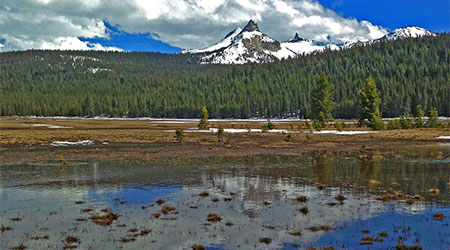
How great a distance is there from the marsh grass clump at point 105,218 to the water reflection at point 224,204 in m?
0.26

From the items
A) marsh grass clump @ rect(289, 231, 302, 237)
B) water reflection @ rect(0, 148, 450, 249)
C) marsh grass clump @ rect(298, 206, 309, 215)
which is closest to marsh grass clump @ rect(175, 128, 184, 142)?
water reflection @ rect(0, 148, 450, 249)

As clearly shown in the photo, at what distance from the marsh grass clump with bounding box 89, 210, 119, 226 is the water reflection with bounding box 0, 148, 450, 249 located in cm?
26

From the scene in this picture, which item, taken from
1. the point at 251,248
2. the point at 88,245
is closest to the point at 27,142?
the point at 88,245

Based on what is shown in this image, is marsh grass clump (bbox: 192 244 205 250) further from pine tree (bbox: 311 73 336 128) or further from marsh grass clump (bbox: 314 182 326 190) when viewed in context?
pine tree (bbox: 311 73 336 128)

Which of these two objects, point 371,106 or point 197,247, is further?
point 371,106

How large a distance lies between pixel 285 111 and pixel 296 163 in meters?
149

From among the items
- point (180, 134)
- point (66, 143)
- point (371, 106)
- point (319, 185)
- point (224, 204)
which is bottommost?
point (224, 204)

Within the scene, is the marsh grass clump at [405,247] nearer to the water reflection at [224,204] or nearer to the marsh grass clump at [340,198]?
the water reflection at [224,204]

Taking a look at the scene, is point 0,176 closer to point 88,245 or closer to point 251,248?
point 88,245

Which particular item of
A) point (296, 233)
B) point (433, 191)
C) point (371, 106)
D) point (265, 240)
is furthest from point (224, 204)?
point (371, 106)

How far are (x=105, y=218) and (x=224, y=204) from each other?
19.4 ft

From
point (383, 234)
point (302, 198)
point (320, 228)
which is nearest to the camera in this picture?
point (383, 234)

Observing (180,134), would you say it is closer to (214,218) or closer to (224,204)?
(224,204)

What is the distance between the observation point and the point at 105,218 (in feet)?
51.2
